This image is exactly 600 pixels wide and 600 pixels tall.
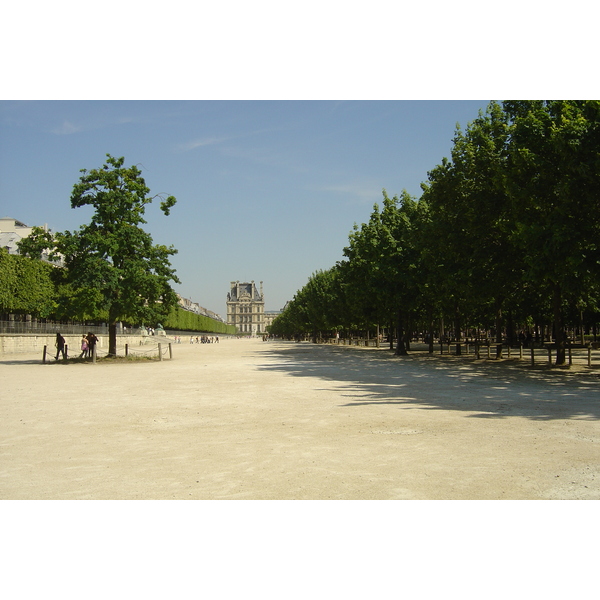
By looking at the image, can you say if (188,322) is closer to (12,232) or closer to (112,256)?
(12,232)

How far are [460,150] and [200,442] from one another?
2417 cm

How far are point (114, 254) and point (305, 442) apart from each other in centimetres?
2691

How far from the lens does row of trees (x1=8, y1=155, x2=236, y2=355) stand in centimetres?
3303

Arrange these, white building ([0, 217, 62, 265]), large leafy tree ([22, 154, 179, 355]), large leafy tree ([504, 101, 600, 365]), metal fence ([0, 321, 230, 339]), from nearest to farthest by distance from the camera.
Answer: large leafy tree ([504, 101, 600, 365]) < large leafy tree ([22, 154, 179, 355]) < metal fence ([0, 321, 230, 339]) < white building ([0, 217, 62, 265])

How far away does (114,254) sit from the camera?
3375 centimetres

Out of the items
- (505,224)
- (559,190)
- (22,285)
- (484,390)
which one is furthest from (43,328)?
(559,190)

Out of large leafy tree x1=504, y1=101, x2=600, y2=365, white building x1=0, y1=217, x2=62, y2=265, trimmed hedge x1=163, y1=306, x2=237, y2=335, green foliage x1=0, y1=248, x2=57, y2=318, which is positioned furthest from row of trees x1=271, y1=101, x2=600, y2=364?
trimmed hedge x1=163, y1=306, x2=237, y2=335

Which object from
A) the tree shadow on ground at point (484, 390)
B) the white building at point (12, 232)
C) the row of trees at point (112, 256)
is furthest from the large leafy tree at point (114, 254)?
the white building at point (12, 232)

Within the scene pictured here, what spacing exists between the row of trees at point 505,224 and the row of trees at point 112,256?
46.1 ft

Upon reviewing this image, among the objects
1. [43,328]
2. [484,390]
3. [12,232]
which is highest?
[12,232]

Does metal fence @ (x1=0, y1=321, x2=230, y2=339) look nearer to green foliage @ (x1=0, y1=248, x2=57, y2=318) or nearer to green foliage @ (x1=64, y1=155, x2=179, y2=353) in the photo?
green foliage @ (x1=0, y1=248, x2=57, y2=318)

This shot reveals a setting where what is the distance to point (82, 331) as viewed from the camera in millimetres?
65688

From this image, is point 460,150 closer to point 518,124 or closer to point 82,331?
point 518,124

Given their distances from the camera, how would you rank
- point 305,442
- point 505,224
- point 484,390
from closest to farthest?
point 305,442 < point 484,390 < point 505,224
